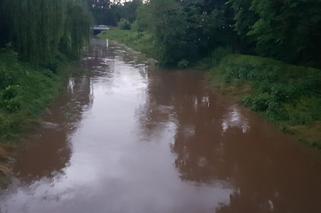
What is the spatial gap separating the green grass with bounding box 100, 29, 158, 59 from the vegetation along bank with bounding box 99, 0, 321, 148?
81 cm

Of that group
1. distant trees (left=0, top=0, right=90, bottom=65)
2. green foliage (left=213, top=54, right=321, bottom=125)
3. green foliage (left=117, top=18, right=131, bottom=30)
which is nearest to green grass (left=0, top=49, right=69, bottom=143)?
distant trees (left=0, top=0, right=90, bottom=65)

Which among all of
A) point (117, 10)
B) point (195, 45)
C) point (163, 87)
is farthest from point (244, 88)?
point (117, 10)

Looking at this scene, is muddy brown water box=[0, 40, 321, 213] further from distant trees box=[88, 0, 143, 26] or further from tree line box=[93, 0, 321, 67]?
distant trees box=[88, 0, 143, 26]

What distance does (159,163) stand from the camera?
39.1 ft

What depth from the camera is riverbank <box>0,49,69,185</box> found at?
41.1ft

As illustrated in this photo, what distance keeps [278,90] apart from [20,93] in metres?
10.1

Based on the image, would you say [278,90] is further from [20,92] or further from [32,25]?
[32,25]

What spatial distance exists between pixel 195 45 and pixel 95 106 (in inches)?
565

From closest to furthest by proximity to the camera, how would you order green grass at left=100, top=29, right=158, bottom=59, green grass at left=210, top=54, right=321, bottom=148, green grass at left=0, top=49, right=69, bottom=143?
green grass at left=0, top=49, right=69, bottom=143
green grass at left=210, top=54, right=321, bottom=148
green grass at left=100, top=29, right=158, bottom=59

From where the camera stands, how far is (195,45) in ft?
102

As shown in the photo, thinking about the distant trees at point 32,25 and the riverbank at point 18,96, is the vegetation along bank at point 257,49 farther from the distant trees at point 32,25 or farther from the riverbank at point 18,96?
the distant trees at point 32,25

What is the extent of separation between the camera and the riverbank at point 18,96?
1252 cm

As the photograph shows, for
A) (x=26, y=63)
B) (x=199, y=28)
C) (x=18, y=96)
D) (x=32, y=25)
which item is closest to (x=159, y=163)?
(x=18, y=96)

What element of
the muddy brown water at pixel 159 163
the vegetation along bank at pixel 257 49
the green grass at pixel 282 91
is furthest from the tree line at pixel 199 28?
the muddy brown water at pixel 159 163
